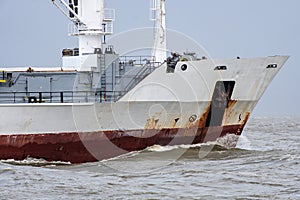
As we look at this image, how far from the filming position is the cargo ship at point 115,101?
26703 mm

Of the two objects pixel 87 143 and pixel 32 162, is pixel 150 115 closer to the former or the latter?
pixel 87 143

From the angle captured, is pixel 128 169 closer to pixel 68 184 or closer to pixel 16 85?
pixel 68 184

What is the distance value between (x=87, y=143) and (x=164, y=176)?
586cm

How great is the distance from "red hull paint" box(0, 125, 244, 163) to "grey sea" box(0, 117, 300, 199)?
318 mm

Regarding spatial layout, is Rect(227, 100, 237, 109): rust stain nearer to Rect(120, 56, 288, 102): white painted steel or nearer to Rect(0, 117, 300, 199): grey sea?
Rect(120, 56, 288, 102): white painted steel

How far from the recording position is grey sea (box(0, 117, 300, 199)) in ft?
64.0

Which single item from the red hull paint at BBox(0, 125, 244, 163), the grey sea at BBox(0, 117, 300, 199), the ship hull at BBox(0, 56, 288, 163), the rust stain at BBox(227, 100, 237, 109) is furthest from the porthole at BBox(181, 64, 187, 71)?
the grey sea at BBox(0, 117, 300, 199)

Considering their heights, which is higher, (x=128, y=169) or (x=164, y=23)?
(x=164, y=23)

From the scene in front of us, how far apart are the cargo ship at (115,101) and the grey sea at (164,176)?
678 mm

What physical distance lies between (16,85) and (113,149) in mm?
4663

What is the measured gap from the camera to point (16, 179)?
72.4ft

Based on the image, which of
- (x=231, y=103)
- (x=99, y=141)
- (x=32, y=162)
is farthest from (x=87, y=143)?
(x=231, y=103)

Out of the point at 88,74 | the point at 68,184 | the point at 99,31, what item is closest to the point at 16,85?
the point at 88,74

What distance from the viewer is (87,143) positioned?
2752 centimetres
